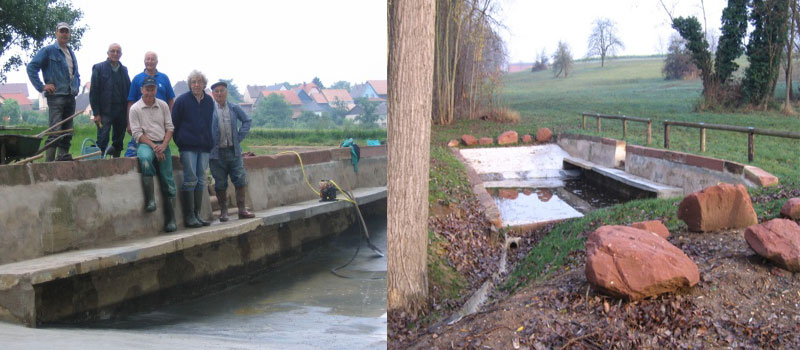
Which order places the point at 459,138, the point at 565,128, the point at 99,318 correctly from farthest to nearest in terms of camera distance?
the point at 565,128
the point at 459,138
the point at 99,318

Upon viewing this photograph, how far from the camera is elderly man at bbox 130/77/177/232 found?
371 centimetres

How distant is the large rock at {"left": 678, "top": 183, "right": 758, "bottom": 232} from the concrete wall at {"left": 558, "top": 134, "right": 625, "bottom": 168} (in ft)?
24.6

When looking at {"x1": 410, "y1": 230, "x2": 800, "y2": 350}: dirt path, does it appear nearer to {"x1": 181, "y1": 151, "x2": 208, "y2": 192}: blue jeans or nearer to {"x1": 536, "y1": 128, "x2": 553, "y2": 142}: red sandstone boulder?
{"x1": 181, "y1": 151, "x2": 208, "y2": 192}: blue jeans

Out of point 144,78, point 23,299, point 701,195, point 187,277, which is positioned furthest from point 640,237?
point 23,299

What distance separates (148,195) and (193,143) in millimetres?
405

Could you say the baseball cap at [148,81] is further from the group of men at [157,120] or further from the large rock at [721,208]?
the large rock at [721,208]

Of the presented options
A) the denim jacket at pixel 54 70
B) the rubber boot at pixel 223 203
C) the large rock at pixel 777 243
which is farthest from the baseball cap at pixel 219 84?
the large rock at pixel 777 243

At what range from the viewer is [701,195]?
17.1ft

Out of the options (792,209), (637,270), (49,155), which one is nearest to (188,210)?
(49,155)

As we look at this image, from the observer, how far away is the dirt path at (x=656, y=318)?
12.5 ft

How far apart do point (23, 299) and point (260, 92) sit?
1285 mm

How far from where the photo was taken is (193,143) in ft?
13.3

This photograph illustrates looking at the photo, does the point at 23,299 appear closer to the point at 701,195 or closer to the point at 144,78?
the point at 144,78

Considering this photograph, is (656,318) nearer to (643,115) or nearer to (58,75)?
(58,75)
